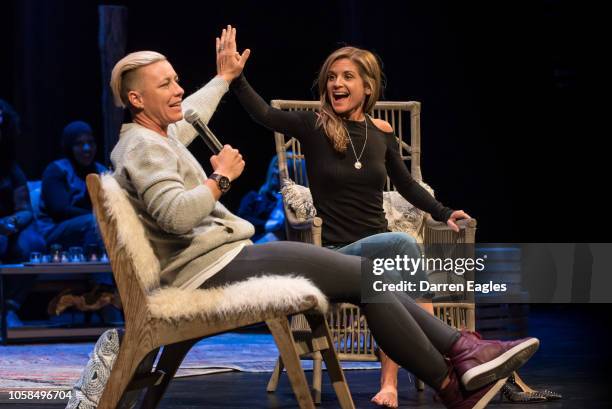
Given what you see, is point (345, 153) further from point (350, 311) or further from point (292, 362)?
point (292, 362)

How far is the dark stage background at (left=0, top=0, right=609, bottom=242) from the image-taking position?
22.0 ft

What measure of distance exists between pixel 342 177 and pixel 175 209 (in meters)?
1.21

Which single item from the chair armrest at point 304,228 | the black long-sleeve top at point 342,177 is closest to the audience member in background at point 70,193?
the chair armrest at point 304,228

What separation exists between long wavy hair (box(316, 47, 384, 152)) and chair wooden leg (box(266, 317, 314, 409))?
1.14m

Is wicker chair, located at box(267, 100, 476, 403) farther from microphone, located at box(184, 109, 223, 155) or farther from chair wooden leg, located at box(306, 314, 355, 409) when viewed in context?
microphone, located at box(184, 109, 223, 155)

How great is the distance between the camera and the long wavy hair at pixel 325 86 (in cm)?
370

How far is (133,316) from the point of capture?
106 inches

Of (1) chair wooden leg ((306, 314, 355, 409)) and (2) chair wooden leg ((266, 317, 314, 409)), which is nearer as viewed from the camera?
(2) chair wooden leg ((266, 317, 314, 409))

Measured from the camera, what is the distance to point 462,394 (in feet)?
9.18

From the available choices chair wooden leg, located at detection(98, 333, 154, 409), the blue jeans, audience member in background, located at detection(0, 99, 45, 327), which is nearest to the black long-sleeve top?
the blue jeans

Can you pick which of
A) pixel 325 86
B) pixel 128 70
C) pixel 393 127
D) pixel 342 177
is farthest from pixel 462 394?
pixel 393 127

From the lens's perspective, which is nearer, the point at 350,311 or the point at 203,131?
the point at 203,131

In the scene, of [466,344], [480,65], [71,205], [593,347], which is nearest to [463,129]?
[480,65]

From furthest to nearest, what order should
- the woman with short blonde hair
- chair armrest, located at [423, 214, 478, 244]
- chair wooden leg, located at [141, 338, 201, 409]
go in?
chair armrest, located at [423, 214, 478, 244]
chair wooden leg, located at [141, 338, 201, 409]
the woman with short blonde hair
